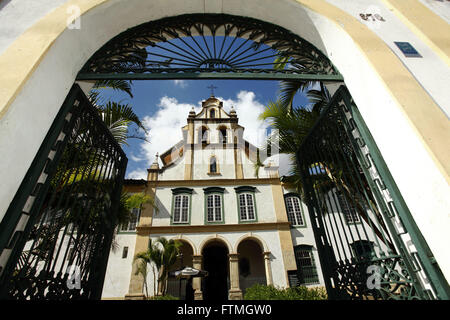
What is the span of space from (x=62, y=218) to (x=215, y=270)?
615 inches

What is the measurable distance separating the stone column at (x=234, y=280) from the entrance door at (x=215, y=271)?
1972 mm

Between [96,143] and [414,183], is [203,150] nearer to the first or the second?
[96,143]

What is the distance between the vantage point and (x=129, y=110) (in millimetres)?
6059

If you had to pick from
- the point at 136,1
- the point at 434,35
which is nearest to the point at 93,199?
the point at 136,1

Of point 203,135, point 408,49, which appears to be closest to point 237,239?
point 203,135

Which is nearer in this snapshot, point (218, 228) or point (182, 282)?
point (182, 282)

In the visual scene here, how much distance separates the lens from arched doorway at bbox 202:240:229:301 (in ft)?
50.8

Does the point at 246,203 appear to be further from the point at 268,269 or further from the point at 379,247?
the point at 379,247

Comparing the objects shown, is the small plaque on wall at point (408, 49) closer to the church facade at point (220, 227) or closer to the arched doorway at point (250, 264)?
the church facade at point (220, 227)

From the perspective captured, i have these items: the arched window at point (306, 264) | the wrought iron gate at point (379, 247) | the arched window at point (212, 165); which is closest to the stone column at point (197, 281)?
the arched window at point (306, 264)

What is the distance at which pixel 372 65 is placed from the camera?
2.31m

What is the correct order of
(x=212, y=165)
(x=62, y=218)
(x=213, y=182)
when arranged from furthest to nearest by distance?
(x=212, y=165) → (x=213, y=182) → (x=62, y=218)

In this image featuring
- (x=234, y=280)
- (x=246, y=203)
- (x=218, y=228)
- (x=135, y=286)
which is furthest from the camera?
(x=246, y=203)
